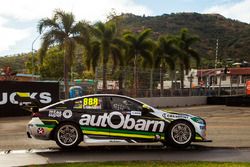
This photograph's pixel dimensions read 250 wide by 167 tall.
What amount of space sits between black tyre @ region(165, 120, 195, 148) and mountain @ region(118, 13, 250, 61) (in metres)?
97.2

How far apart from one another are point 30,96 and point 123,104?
13533 millimetres

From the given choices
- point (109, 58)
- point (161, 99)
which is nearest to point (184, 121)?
point (161, 99)

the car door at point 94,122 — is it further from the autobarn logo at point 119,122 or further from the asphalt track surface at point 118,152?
the asphalt track surface at point 118,152

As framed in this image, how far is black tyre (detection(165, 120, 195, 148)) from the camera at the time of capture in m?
10.7

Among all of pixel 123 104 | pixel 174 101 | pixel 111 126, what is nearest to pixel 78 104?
pixel 111 126

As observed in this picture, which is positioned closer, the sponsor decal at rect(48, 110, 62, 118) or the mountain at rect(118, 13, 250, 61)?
the sponsor decal at rect(48, 110, 62, 118)

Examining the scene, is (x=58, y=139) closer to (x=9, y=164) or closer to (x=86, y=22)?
(x=9, y=164)

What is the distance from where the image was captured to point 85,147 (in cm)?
1118

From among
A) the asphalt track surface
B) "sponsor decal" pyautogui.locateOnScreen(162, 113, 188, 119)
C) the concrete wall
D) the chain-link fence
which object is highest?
the chain-link fence

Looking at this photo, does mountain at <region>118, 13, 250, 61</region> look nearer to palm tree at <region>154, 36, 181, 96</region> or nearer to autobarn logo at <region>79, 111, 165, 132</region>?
palm tree at <region>154, 36, 181, 96</region>

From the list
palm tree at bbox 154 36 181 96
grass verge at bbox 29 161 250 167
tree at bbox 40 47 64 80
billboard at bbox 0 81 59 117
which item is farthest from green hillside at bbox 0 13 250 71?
grass verge at bbox 29 161 250 167

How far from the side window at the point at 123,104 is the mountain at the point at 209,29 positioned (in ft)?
318

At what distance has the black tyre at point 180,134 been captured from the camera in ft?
35.1

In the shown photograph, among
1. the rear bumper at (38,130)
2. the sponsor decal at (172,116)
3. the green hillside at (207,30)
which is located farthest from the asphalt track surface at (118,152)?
the green hillside at (207,30)
